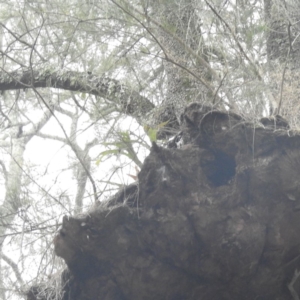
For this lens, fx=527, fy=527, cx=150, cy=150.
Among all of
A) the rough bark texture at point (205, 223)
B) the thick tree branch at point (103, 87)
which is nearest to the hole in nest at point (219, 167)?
the rough bark texture at point (205, 223)

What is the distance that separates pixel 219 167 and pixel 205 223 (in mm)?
321

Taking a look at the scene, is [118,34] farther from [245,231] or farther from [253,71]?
[245,231]

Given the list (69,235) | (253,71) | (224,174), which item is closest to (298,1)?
(253,71)

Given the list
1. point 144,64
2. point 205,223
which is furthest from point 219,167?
point 144,64

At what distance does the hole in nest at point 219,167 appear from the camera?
2.71 m

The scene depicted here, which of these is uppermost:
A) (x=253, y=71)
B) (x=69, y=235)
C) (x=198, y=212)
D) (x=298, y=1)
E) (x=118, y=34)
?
(x=118, y=34)

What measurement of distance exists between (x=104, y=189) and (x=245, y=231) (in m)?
0.82

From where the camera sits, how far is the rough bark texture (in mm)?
2598

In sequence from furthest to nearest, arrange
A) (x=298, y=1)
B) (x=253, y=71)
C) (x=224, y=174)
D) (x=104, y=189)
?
(x=298, y=1) < (x=253, y=71) < (x=104, y=189) < (x=224, y=174)

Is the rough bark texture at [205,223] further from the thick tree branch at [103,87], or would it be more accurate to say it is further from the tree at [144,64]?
the thick tree branch at [103,87]

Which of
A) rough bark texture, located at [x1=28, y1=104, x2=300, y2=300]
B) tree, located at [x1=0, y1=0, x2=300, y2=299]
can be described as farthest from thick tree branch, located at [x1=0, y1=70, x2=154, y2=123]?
rough bark texture, located at [x1=28, y1=104, x2=300, y2=300]

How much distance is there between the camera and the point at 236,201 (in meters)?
2.62

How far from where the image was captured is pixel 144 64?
355 cm

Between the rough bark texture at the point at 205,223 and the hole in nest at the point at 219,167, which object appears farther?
the hole in nest at the point at 219,167
